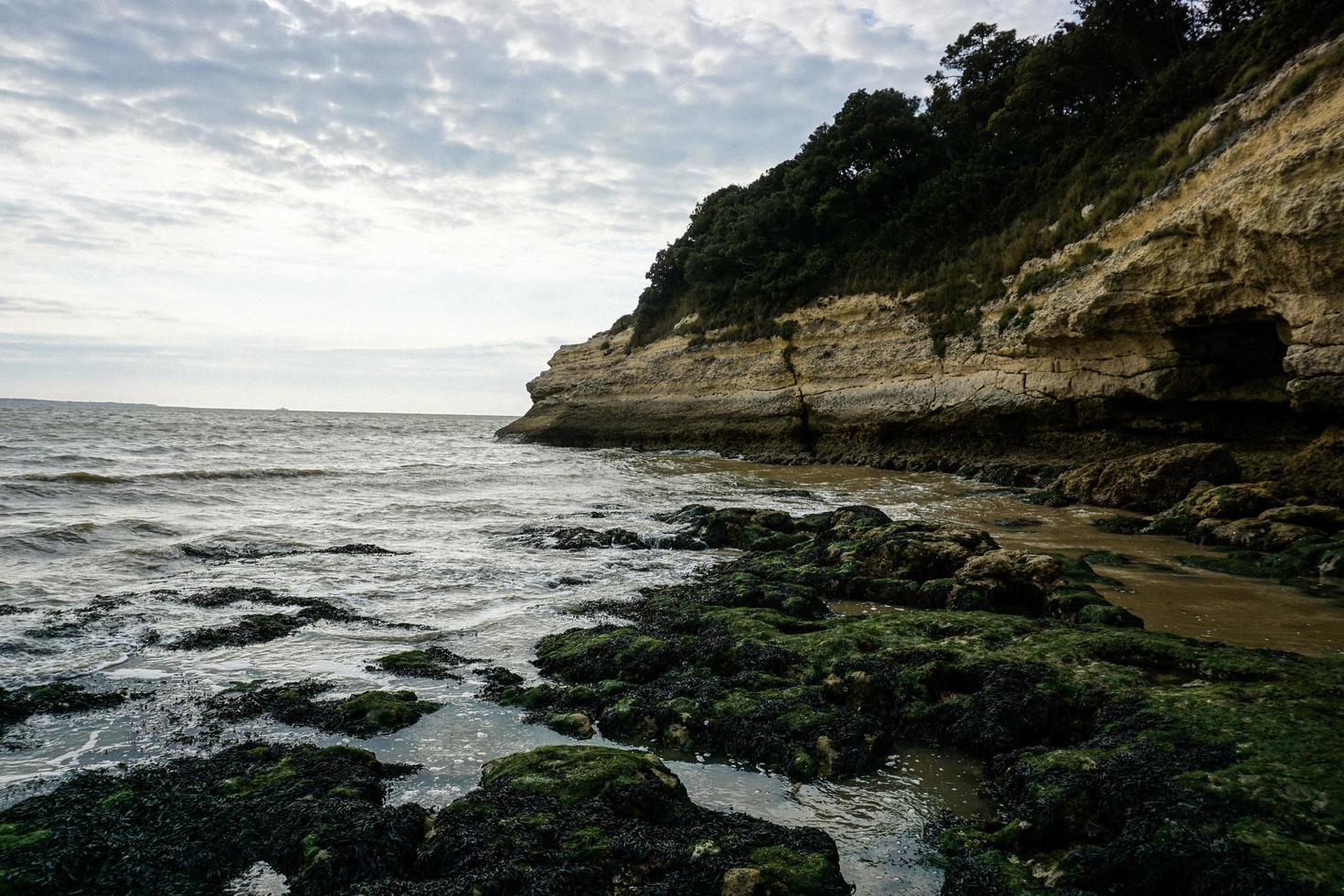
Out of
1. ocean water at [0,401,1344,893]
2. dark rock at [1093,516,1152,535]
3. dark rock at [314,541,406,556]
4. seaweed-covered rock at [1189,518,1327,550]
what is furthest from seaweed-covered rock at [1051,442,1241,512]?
dark rock at [314,541,406,556]

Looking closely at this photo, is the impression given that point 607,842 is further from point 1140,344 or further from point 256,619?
point 1140,344

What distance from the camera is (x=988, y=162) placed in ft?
90.8

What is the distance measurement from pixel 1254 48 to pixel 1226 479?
12.1 m

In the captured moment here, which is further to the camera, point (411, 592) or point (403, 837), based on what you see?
point (411, 592)

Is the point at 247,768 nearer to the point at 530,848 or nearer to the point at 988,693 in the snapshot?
the point at 530,848

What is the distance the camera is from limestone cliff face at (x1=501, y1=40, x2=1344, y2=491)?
12.4 m

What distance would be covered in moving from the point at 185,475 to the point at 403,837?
21.2 metres

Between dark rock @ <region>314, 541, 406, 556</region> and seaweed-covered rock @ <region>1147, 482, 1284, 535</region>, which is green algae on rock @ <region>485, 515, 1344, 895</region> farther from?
dark rock @ <region>314, 541, 406, 556</region>

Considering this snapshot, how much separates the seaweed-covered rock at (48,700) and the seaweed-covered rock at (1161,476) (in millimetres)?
15052

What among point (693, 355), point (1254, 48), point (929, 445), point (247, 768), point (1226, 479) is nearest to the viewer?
point (247, 768)

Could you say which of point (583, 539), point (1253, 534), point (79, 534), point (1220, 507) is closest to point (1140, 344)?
point (1220, 507)

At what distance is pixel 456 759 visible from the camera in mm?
4449

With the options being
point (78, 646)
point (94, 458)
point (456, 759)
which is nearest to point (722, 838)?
point (456, 759)

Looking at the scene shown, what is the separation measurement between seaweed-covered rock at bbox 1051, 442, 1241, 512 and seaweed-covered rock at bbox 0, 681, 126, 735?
15.1 meters
